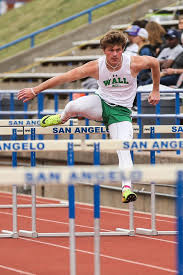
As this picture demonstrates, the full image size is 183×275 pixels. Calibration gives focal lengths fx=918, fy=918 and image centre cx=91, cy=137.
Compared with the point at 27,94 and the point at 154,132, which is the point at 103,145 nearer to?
the point at 27,94

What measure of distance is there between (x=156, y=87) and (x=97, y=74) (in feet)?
1.88

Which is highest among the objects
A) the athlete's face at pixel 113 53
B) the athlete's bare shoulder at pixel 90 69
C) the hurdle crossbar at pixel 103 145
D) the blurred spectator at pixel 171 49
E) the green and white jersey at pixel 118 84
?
the blurred spectator at pixel 171 49

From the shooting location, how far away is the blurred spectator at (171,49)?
1434 cm

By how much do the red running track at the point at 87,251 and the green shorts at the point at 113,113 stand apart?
1258mm

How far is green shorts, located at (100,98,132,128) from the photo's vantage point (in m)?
8.72

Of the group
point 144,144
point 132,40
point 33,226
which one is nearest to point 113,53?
point 144,144

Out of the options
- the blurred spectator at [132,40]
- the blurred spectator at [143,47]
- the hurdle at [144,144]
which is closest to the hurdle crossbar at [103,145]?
the hurdle at [144,144]

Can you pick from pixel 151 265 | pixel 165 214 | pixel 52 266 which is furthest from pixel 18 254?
pixel 165 214

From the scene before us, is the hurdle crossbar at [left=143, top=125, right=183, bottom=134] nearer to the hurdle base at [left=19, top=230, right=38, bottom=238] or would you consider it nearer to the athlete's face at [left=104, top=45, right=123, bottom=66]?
the athlete's face at [left=104, top=45, right=123, bottom=66]

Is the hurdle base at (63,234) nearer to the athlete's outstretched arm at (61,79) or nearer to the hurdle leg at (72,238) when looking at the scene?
the athlete's outstretched arm at (61,79)

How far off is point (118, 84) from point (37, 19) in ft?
68.5

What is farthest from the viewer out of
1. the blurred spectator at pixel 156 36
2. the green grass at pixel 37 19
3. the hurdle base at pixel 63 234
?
the green grass at pixel 37 19

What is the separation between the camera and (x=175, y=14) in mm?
18688

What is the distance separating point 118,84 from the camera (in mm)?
8641
